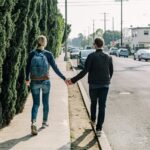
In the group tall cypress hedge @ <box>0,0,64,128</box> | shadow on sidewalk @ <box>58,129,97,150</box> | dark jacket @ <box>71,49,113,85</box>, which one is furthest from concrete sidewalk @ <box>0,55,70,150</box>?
dark jacket @ <box>71,49,113,85</box>

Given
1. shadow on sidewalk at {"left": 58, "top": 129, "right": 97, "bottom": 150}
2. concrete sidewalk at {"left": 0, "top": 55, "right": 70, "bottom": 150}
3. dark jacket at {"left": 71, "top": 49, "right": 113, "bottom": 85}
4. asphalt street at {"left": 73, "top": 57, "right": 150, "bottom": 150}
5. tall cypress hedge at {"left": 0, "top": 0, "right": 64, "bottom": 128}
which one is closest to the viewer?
concrete sidewalk at {"left": 0, "top": 55, "right": 70, "bottom": 150}

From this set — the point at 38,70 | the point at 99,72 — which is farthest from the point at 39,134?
the point at 99,72

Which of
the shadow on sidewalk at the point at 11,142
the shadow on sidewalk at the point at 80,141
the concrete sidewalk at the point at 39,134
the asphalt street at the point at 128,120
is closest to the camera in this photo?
the shadow on sidewalk at the point at 11,142

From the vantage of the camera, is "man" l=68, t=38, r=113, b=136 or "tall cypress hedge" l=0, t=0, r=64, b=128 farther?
"man" l=68, t=38, r=113, b=136

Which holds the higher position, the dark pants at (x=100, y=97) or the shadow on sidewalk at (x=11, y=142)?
the dark pants at (x=100, y=97)

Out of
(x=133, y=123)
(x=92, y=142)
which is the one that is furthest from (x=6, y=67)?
(x=133, y=123)

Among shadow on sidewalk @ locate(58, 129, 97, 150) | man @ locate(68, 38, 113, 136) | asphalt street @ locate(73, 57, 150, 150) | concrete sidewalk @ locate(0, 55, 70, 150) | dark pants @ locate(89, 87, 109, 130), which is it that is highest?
man @ locate(68, 38, 113, 136)

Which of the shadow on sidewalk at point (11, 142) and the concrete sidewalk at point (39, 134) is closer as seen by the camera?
the shadow on sidewalk at point (11, 142)

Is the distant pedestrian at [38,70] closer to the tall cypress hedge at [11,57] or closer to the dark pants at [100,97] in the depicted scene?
the tall cypress hedge at [11,57]

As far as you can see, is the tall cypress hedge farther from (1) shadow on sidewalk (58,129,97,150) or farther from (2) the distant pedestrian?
(1) shadow on sidewalk (58,129,97,150)

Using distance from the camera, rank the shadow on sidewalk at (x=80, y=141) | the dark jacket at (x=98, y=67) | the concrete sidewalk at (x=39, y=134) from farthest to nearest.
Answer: the dark jacket at (x=98, y=67) → the shadow on sidewalk at (x=80, y=141) → the concrete sidewalk at (x=39, y=134)

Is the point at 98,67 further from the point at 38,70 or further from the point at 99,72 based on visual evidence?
the point at 38,70

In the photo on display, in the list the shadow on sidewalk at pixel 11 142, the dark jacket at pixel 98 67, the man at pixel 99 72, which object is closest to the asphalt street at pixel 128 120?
the man at pixel 99 72

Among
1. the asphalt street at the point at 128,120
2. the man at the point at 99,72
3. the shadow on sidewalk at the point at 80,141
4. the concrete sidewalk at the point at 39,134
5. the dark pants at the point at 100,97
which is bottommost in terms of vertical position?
the asphalt street at the point at 128,120
